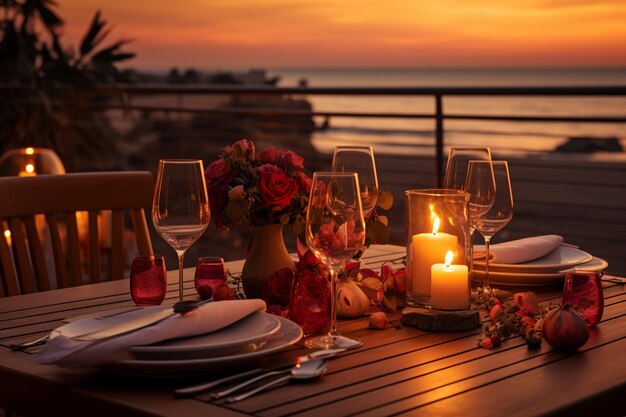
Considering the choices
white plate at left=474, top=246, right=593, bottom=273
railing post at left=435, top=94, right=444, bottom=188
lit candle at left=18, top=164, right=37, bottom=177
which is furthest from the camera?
railing post at left=435, top=94, right=444, bottom=188

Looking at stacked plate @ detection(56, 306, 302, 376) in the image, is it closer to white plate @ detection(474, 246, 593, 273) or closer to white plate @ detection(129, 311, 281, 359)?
white plate @ detection(129, 311, 281, 359)

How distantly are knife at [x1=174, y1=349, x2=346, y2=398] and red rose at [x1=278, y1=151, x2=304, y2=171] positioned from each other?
384 mm

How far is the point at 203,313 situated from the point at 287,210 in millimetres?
339

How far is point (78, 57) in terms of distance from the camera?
205 inches

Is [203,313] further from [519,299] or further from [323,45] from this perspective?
[323,45]

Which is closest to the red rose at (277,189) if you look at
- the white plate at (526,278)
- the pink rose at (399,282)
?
the pink rose at (399,282)

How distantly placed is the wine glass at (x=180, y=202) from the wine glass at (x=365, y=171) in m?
0.25

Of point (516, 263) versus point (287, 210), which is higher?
point (287, 210)

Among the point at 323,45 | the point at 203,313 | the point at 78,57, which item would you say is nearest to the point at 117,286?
the point at 203,313

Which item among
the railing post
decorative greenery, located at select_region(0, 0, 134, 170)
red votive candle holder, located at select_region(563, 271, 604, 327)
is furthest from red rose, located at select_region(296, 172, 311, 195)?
decorative greenery, located at select_region(0, 0, 134, 170)

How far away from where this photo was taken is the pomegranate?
3.94 ft

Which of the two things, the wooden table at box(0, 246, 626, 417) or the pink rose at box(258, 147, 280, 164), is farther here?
the pink rose at box(258, 147, 280, 164)

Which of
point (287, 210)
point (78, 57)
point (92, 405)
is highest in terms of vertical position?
point (78, 57)

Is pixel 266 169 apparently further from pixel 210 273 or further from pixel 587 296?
pixel 587 296
